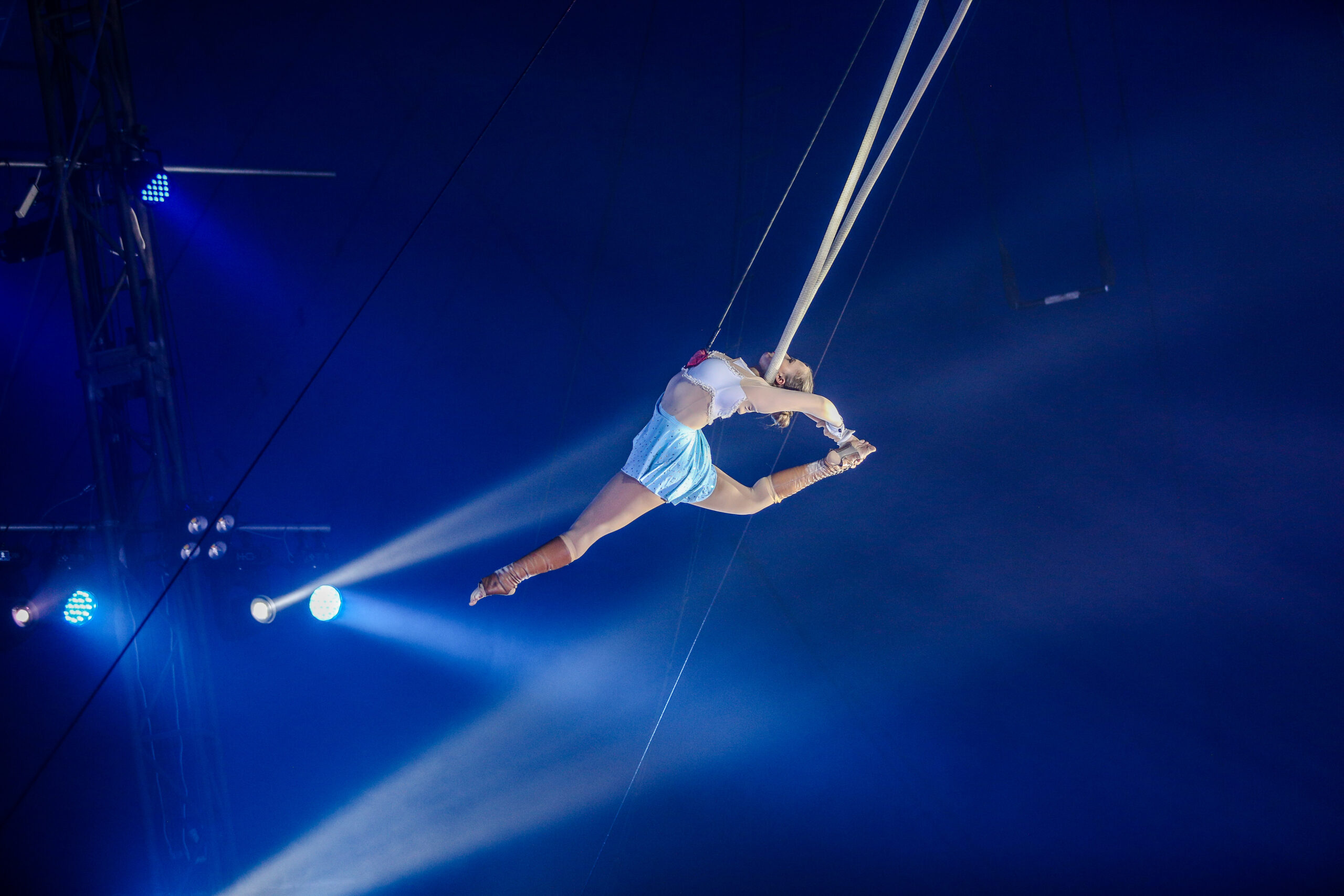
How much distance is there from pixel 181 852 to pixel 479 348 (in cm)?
320

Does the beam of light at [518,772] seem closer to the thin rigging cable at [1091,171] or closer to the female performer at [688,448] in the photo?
the female performer at [688,448]

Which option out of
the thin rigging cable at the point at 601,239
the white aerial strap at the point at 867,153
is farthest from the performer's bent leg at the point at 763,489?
the thin rigging cable at the point at 601,239

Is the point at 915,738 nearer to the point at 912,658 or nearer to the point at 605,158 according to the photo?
the point at 912,658

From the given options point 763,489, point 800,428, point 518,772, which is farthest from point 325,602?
point 800,428

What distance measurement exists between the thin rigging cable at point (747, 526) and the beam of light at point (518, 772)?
53mm

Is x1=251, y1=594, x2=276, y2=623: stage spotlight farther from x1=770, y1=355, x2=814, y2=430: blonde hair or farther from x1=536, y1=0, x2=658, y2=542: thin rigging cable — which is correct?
x1=770, y1=355, x2=814, y2=430: blonde hair

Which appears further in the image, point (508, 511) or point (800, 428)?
point (508, 511)

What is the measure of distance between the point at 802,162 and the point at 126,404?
3.86m

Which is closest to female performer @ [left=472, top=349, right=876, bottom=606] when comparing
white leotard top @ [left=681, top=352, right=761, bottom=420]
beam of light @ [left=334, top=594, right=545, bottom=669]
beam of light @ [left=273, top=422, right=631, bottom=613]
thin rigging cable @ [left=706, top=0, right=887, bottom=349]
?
white leotard top @ [left=681, top=352, right=761, bottom=420]

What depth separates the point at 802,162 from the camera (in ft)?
16.6

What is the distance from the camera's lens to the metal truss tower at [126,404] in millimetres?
4230

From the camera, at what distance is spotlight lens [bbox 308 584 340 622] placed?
501cm

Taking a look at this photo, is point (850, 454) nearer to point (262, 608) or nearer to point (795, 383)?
point (795, 383)

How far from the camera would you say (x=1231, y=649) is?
4.90 m
